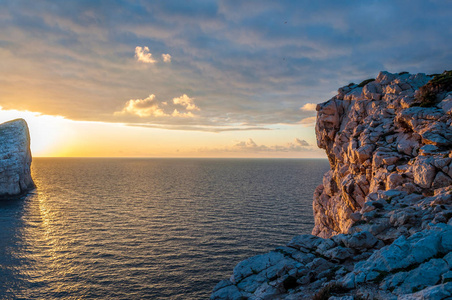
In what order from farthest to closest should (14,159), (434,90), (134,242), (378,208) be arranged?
(14,159) < (134,242) < (434,90) < (378,208)

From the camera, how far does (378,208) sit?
77.3ft

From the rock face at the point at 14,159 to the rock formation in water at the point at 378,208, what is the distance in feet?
361

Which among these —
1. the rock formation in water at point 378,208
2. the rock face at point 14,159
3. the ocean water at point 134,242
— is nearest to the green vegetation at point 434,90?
the rock formation in water at point 378,208

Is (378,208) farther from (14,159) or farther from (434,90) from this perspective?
(14,159)

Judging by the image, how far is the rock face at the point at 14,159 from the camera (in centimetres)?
9394

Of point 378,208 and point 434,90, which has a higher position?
point 434,90

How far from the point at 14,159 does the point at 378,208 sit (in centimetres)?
12487

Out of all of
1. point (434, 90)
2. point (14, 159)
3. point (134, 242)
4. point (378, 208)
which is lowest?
point (134, 242)

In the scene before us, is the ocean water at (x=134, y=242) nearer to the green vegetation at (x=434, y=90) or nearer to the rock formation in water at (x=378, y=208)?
the rock formation in water at (x=378, y=208)

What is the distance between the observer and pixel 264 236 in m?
53.8

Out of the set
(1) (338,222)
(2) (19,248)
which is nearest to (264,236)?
(1) (338,222)

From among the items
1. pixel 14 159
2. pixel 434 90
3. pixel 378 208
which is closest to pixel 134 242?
pixel 378 208

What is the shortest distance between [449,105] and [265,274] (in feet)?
97.4

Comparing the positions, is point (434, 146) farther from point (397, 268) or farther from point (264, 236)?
point (264, 236)
